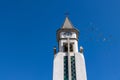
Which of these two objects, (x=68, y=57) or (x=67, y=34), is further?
(x=67, y=34)

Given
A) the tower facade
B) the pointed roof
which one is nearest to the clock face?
the tower facade

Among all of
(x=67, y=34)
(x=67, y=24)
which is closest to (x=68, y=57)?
(x=67, y=34)

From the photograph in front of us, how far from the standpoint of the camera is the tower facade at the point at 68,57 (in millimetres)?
39812

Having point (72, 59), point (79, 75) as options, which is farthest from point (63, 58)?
point (79, 75)

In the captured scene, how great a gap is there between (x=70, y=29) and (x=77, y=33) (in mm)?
1401

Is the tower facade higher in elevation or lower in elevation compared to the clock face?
lower

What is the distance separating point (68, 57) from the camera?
42094 millimetres

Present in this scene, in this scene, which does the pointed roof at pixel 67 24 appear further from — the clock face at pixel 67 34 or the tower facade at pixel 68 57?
the clock face at pixel 67 34

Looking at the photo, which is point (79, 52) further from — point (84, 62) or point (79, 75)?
point (79, 75)

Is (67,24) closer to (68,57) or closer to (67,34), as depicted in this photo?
(67,34)

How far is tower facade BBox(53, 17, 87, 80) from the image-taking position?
3981 cm

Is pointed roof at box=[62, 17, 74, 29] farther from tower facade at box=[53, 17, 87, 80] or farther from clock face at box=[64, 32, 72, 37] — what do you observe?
clock face at box=[64, 32, 72, 37]

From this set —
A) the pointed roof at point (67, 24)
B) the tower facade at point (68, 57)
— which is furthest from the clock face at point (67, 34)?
the pointed roof at point (67, 24)

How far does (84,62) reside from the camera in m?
41.9
